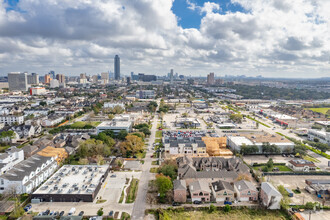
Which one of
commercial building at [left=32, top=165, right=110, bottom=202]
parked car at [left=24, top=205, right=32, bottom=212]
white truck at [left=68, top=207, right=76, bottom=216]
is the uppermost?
commercial building at [left=32, top=165, right=110, bottom=202]

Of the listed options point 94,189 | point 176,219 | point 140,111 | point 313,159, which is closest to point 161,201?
point 176,219

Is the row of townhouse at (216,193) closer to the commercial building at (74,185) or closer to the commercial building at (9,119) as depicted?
the commercial building at (74,185)

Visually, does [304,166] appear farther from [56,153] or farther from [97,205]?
[56,153]

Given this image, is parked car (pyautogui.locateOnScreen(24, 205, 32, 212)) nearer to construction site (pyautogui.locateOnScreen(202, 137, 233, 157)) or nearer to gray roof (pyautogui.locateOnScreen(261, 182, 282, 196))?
gray roof (pyautogui.locateOnScreen(261, 182, 282, 196))

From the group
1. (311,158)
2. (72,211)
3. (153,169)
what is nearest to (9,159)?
(72,211)

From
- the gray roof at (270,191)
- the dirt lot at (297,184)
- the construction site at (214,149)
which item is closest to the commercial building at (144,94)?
the construction site at (214,149)

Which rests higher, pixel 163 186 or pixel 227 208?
pixel 163 186

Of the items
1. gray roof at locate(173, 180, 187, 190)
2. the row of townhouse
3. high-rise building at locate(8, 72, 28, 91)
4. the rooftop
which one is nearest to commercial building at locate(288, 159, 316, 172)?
the row of townhouse
